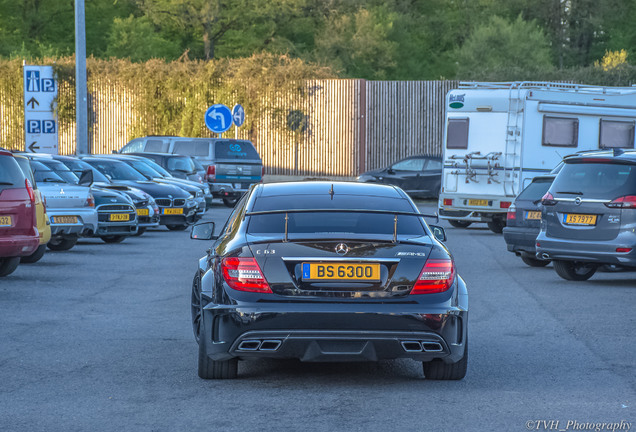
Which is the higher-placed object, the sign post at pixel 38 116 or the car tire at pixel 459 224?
the sign post at pixel 38 116

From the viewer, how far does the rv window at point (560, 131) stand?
24938mm

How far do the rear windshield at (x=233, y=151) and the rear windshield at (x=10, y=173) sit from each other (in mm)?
19627

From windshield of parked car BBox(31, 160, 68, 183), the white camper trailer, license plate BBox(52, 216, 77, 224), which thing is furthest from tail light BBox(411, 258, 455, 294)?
the white camper trailer

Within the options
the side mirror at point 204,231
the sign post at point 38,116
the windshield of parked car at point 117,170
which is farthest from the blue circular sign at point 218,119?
the side mirror at point 204,231

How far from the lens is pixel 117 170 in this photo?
83.3 feet

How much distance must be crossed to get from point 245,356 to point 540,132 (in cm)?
1823

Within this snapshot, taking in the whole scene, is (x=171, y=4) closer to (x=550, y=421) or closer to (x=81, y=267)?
(x=81, y=267)

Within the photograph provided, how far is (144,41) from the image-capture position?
6344cm

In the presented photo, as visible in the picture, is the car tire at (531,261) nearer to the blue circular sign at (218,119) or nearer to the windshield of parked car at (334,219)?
the windshield of parked car at (334,219)

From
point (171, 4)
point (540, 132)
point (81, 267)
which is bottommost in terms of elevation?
point (81, 267)

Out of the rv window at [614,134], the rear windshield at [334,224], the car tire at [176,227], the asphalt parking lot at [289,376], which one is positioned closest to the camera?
the asphalt parking lot at [289,376]

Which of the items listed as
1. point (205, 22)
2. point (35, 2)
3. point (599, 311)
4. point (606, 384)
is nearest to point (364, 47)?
point (205, 22)

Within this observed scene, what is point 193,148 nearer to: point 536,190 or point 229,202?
point 229,202

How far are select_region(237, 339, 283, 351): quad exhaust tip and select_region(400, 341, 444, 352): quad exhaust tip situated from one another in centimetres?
78
